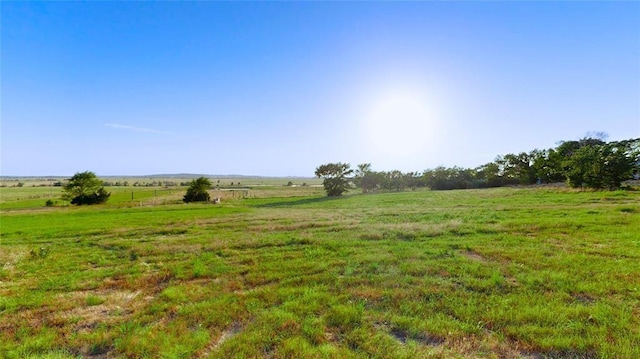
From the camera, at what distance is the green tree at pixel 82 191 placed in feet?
138

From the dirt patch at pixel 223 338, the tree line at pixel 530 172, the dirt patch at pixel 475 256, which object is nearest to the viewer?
the dirt patch at pixel 223 338

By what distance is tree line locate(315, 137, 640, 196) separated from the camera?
28.0 meters

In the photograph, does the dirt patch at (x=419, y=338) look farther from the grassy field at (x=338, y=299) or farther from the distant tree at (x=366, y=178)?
the distant tree at (x=366, y=178)

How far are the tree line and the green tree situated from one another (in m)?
36.8

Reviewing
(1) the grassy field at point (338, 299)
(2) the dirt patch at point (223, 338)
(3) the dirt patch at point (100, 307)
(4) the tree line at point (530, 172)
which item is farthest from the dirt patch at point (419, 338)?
(4) the tree line at point (530, 172)

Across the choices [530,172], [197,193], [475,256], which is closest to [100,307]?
[475,256]

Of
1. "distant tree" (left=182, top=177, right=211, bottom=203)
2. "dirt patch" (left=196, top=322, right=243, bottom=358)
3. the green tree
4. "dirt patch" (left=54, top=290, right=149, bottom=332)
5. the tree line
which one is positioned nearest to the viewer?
"dirt patch" (left=196, top=322, right=243, bottom=358)

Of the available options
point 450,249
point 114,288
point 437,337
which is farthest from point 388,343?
point 114,288

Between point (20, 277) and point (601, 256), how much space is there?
56.0 feet

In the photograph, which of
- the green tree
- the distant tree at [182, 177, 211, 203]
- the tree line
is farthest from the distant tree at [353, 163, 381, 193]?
the green tree

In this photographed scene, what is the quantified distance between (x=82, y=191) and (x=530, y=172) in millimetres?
79776

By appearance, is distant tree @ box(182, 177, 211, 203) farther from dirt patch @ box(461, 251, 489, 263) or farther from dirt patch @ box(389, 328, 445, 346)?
dirt patch @ box(389, 328, 445, 346)

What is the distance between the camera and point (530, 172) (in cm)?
5222

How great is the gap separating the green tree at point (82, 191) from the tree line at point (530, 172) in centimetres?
3681
